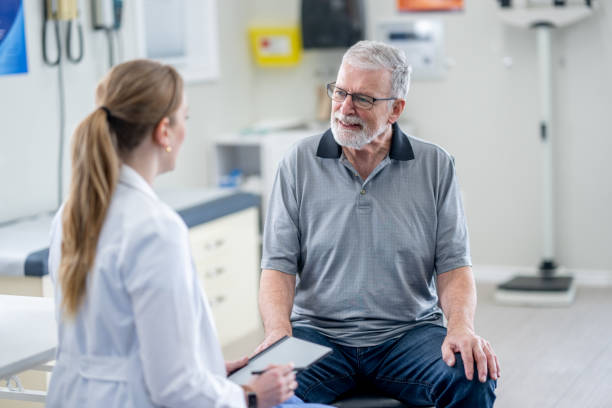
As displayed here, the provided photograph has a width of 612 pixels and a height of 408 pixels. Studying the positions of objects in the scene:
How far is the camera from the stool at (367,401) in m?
2.12

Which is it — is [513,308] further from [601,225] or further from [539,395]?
[539,395]

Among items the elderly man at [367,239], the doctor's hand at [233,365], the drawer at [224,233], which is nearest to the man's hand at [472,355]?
the elderly man at [367,239]

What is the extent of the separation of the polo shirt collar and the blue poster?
1.54m

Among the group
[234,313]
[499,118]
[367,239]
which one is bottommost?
[234,313]

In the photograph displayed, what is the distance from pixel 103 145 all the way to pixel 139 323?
0.30m

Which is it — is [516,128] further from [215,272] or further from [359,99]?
[359,99]

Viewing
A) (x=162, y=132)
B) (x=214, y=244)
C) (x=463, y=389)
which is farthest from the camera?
(x=214, y=244)

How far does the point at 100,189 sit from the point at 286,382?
48 centimetres

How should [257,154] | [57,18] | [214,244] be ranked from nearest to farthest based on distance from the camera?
[57,18]
[214,244]
[257,154]

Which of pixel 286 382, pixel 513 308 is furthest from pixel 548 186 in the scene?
pixel 286 382

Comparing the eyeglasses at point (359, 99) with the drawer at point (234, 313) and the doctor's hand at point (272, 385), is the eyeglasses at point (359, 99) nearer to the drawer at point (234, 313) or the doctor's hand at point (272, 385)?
the doctor's hand at point (272, 385)

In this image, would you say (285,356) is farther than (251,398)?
Yes

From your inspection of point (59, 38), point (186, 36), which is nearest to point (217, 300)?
point (59, 38)

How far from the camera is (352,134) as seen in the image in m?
2.34
